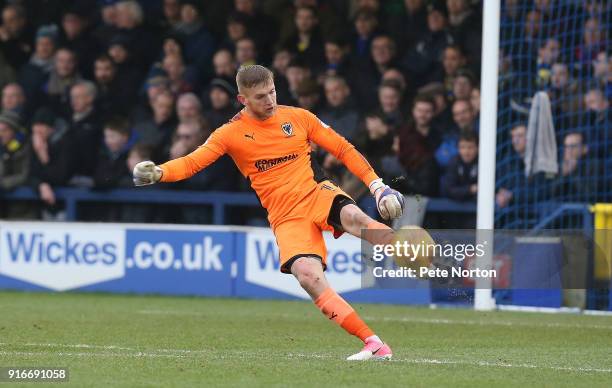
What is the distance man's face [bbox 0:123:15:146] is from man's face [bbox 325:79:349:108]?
4091 millimetres

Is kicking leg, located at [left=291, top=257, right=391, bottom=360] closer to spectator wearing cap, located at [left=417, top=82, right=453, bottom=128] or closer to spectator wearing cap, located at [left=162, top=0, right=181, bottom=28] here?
spectator wearing cap, located at [left=417, top=82, right=453, bottom=128]

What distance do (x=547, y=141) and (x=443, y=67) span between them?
2.20 m

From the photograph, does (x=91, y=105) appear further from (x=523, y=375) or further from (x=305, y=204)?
(x=523, y=375)

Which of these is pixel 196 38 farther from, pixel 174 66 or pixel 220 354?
pixel 220 354

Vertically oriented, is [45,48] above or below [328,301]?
above

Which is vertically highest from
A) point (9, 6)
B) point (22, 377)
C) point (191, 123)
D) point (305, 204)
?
point (9, 6)

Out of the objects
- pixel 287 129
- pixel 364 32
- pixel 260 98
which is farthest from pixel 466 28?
pixel 260 98

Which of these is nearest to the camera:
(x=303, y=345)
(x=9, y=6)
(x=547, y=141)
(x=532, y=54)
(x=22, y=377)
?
A: (x=22, y=377)

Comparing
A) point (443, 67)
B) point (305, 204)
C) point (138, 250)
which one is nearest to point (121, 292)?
point (138, 250)

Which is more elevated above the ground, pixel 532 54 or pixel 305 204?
pixel 532 54

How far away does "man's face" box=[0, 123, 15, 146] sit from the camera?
16.8 m

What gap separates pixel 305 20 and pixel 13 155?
13.2ft

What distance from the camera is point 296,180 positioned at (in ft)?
29.3

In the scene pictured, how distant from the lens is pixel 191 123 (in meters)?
16.0
